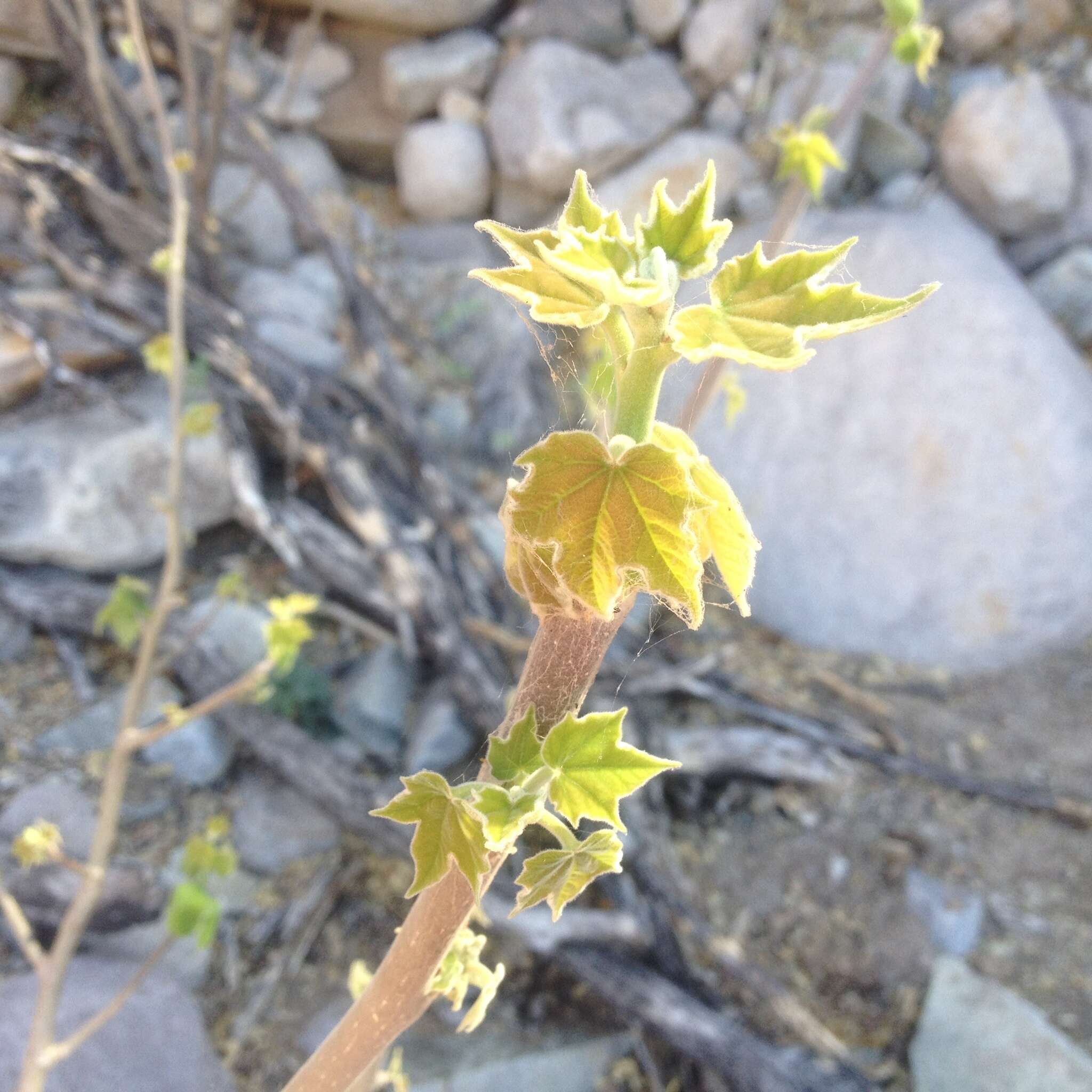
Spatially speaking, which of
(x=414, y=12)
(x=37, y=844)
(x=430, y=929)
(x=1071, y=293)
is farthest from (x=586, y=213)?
(x=414, y=12)

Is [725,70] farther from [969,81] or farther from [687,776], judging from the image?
[687,776]

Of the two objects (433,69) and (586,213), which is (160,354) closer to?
(586,213)

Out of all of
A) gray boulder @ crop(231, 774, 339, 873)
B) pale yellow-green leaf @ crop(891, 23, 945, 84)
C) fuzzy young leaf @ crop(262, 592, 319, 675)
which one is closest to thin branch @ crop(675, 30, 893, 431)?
pale yellow-green leaf @ crop(891, 23, 945, 84)

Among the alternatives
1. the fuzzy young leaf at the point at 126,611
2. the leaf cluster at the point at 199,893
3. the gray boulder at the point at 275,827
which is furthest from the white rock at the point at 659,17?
the leaf cluster at the point at 199,893

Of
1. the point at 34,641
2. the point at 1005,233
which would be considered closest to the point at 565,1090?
the point at 34,641

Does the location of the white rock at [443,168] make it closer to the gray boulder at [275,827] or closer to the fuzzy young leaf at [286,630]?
the gray boulder at [275,827]

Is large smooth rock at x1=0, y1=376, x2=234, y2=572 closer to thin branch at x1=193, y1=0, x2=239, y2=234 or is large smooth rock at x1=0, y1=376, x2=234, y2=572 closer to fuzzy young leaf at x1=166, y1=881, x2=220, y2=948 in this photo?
thin branch at x1=193, y1=0, x2=239, y2=234
